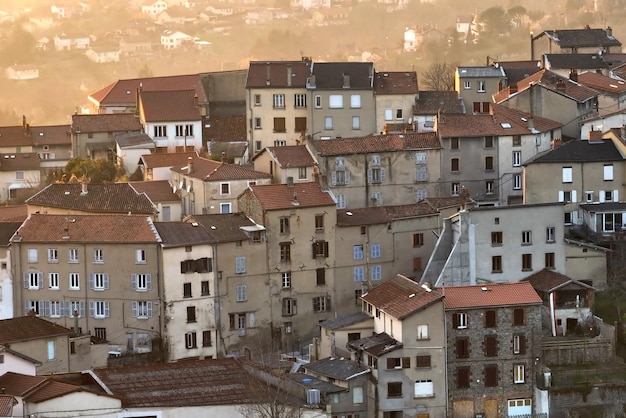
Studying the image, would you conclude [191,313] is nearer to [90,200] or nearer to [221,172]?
[221,172]

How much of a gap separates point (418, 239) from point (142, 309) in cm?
1239

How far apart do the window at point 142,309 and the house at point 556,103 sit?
23.1 meters

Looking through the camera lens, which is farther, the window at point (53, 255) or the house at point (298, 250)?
the house at point (298, 250)

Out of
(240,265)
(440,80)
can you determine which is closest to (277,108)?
(240,265)

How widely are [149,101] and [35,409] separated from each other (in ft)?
117

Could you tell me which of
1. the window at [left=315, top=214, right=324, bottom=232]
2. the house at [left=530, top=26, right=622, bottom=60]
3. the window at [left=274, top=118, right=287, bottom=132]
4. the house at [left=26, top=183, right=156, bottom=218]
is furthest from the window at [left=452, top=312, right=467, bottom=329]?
the house at [left=530, top=26, right=622, bottom=60]

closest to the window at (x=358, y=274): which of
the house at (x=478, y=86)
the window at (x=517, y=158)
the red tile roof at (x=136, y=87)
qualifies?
the window at (x=517, y=158)

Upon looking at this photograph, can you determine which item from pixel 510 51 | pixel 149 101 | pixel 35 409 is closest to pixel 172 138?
pixel 149 101

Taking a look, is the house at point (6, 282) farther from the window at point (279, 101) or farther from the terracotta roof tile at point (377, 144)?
the window at point (279, 101)

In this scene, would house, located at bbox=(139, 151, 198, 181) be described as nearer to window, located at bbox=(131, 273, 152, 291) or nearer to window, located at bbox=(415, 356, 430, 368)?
window, located at bbox=(131, 273, 152, 291)

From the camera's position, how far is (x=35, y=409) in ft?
201

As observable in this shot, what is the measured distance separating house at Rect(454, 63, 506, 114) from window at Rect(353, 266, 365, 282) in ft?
61.5

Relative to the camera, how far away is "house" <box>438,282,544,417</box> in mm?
68625

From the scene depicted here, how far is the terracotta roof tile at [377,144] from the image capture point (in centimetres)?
8175
